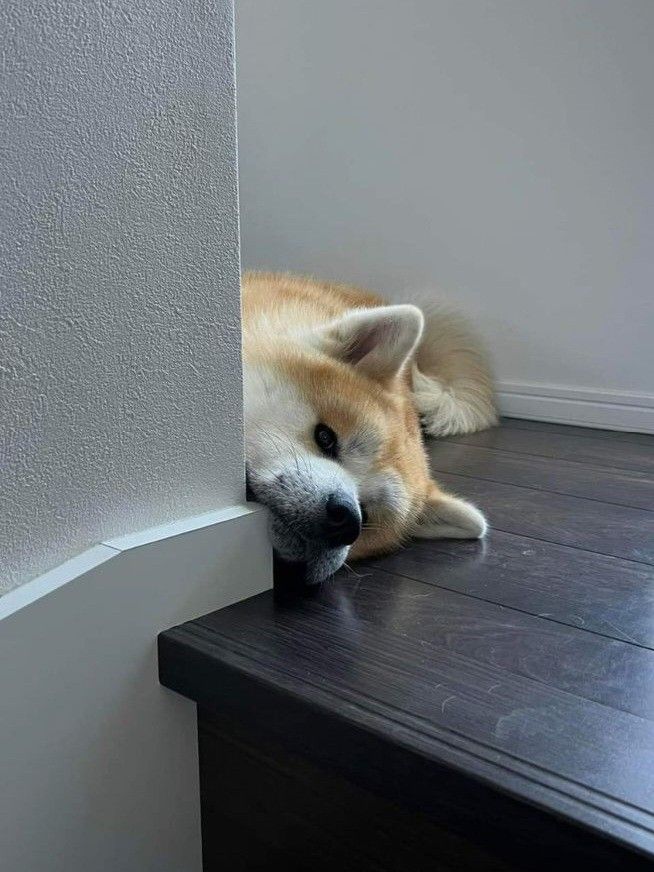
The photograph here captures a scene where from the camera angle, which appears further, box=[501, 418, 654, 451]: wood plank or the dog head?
box=[501, 418, 654, 451]: wood plank

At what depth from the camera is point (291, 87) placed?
2.74 m

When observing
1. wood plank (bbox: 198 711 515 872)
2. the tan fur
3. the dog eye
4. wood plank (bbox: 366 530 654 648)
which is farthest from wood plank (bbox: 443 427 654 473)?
wood plank (bbox: 198 711 515 872)

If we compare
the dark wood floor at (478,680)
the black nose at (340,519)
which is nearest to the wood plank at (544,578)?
the dark wood floor at (478,680)

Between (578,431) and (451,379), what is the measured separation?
369mm

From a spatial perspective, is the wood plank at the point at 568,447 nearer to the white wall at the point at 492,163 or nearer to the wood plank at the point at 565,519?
the white wall at the point at 492,163

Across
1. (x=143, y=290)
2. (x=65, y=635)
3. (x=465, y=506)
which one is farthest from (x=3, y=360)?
(x=465, y=506)

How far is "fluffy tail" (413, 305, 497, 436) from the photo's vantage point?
2.21 metres

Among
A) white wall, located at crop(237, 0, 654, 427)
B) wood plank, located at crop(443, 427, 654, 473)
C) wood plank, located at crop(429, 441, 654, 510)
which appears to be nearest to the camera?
wood plank, located at crop(429, 441, 654, 510)

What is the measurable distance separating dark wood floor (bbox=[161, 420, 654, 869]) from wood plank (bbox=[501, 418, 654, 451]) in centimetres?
77

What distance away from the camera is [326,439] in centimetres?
125

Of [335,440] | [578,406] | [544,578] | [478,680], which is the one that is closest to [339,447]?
[335,440]

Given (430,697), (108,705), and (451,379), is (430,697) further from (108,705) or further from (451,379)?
(451,379)

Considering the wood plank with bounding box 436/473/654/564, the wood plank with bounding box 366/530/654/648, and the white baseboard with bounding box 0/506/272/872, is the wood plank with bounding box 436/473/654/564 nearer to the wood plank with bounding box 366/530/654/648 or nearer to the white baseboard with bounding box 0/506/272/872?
the wood plank with bounding box 366/530/654/648

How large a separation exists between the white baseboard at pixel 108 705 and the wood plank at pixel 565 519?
598 millimetres
